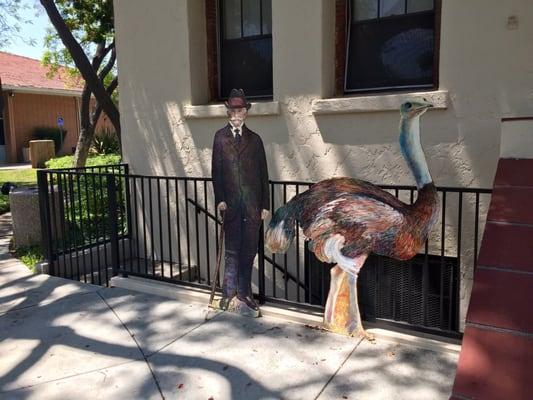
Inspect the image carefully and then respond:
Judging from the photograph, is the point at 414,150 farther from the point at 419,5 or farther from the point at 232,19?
the point at 232,19

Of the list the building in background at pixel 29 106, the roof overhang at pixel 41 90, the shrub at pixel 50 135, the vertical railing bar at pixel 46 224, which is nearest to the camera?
the vertical railing bar at pixel 46 224

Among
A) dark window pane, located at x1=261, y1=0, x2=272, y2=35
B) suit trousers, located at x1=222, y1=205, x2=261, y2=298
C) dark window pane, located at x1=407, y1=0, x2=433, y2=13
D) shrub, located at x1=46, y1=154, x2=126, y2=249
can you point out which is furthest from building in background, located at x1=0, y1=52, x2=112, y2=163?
suit trousers, located at x1=222, y1=205, x2=261, y2=298

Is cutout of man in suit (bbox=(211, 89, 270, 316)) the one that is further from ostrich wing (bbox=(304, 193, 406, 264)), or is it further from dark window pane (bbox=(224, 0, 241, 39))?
dark window pane (bbox=(224, 0, 241, 39))

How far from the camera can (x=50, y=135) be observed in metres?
25.6

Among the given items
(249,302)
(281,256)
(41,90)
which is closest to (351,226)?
(249,302)

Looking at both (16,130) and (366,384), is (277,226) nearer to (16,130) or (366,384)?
(366,384)

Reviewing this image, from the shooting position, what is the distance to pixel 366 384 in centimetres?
338

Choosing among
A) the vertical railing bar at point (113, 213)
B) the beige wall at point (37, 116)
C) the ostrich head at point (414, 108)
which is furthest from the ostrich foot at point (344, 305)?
the beige wall at point (37, 116)

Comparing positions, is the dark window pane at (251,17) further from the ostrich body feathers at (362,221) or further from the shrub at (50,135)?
the shrub at (50,135)

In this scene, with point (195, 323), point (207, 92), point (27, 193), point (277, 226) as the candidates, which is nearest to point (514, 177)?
point (277, 226)

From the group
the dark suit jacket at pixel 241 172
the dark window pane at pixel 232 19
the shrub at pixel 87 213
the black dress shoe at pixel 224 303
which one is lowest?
the black dress shoe at pixel 224 303

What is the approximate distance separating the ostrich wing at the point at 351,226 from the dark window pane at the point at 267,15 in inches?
119

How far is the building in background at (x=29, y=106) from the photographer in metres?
24.1

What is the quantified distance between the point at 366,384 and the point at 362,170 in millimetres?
2530
